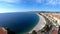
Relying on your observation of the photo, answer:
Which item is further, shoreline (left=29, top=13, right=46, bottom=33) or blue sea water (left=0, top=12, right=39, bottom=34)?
shoreline (left=29, top=13, right=46, bottom=33)

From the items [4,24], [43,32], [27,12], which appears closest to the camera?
[4,24]

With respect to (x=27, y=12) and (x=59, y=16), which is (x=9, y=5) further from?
(x=59, y=16)

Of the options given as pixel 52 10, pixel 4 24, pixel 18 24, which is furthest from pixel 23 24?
pixel 52 10

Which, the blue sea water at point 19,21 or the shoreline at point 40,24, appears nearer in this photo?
the blue sea water at point 19,21

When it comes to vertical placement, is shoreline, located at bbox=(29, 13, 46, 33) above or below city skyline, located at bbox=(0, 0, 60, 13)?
below

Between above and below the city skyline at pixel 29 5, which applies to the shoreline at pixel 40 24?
below

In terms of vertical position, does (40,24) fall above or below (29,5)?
below

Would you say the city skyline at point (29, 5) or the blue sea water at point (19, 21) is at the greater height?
the city skyline at point (29, 5)

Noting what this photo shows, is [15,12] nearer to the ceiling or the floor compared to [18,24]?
nearer to the ceiling
